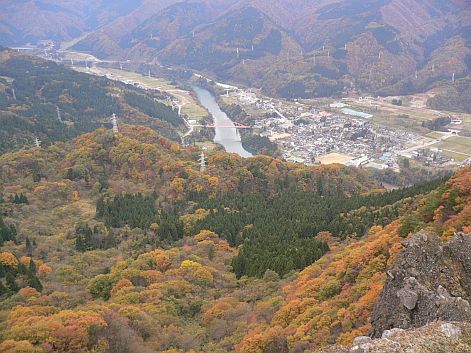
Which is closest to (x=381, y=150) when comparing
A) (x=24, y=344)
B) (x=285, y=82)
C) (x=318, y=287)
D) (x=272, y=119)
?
(x=272, y=119)

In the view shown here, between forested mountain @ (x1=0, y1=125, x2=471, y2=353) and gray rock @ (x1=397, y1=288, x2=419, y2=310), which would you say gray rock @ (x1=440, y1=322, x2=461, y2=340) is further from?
forested mountain @ (x1=0, y1=125, x2=471, y2=353)

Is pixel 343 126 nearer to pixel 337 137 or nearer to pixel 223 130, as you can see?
pixel 337 137

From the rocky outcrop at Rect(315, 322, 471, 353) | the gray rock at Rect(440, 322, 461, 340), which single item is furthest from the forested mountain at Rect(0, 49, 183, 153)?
the gray rock at Rect(440, 322, 461, 340)

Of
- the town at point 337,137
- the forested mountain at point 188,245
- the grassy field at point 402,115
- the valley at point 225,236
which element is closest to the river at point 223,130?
the valley at point 225,236

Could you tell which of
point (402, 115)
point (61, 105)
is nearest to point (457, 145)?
point (402, 115)

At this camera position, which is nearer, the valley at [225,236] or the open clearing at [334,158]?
the valley at [225,236]

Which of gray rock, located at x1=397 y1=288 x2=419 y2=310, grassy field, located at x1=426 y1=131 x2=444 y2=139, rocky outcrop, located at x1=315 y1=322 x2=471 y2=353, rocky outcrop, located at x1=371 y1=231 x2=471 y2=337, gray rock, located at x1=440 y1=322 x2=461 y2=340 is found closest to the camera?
rocky outcrop, located at x1=315 y1=322 x2=471 y2=353

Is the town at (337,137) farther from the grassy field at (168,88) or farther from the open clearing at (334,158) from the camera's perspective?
the grassy field at (168,88)
